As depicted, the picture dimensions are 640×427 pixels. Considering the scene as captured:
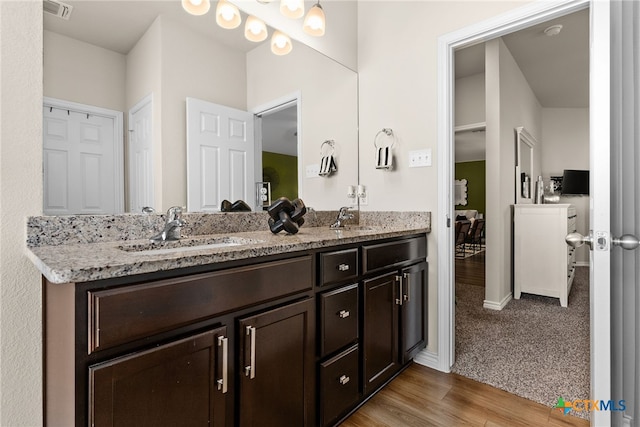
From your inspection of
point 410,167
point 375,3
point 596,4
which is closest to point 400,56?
point 375,3

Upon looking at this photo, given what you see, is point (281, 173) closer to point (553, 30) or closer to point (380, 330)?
point (380, 330)

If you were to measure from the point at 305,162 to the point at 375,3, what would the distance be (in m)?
1.29

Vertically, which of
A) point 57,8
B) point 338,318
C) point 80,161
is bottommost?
point 338,318

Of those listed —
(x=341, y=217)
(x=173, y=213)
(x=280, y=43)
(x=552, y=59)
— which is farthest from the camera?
(x=552, y=59)

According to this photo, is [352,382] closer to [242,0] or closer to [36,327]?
[36,327]

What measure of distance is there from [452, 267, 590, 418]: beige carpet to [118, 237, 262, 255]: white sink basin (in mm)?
1614

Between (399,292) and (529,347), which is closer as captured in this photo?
(399,292)

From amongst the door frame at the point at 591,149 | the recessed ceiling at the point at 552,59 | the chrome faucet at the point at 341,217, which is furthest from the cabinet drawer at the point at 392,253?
the recessed ceiling at the point at 552,59

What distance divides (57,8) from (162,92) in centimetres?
42

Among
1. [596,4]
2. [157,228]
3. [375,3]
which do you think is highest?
[375,3]

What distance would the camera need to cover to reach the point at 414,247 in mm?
1982

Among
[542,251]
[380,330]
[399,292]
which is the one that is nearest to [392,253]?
[399,292]

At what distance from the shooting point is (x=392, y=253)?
70.6 inches

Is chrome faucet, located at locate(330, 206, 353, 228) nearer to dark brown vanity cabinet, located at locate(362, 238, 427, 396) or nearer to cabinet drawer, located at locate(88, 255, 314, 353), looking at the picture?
dark brown vanity cabinet, located at locate(362, 238, 427, 396)
